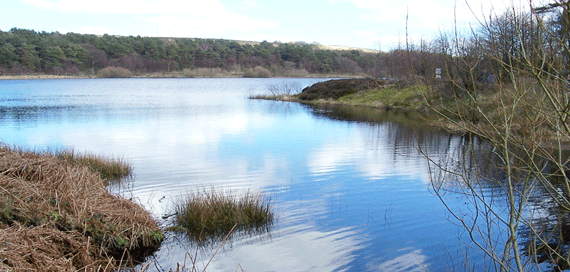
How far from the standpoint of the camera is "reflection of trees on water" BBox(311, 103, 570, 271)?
177 inches

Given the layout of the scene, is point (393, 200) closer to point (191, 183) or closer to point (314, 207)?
point (314, 207)

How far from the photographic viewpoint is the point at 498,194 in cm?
1081

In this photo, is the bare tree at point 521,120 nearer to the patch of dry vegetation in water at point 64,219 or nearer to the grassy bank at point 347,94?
the patch of dry vegetation in water at point 64,219

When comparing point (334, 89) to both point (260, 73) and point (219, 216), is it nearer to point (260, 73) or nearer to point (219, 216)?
point (219, 216)

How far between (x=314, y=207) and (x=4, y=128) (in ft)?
66.9

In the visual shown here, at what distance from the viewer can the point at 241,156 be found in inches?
655

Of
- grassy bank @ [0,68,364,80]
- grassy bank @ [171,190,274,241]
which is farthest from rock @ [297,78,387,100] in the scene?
grassy bank @ [0,68,364,80]

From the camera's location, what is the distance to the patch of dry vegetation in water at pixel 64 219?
19.4ft

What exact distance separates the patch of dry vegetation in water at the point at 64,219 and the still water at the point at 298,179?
2.20 feet

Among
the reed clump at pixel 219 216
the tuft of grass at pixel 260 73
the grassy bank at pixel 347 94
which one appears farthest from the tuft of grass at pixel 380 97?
the tuft of grass at pixel 260 73

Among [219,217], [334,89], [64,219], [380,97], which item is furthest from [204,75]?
[64,219]

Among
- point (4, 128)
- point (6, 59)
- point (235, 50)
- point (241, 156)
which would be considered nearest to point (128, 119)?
point (4, 128)

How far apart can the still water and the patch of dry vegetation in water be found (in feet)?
2.20

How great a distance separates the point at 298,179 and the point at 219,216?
4.49 meters
